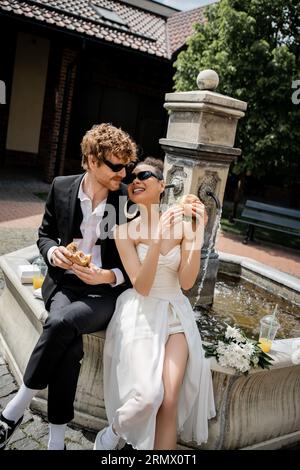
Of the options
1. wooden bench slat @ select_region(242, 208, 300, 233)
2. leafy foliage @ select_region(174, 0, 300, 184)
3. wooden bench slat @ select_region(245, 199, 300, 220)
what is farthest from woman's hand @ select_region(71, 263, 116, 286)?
wooden bench slat @ select_region(245, 199, 300, 220)

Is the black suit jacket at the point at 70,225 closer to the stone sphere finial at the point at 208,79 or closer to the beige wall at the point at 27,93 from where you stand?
the stone sphere finial at the point at 208,79

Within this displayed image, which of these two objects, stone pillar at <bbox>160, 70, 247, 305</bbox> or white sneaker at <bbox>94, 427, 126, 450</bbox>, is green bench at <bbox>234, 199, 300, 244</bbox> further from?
white sneaker at <bbox>94, 427, 126, 450</bbox>

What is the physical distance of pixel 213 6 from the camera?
1058cm

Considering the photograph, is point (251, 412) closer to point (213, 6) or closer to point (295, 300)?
point (295, 300)

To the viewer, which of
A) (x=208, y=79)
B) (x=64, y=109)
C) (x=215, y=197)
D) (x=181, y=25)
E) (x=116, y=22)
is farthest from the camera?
(x=181, y=25)

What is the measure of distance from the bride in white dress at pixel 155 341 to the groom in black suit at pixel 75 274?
0.15 meters

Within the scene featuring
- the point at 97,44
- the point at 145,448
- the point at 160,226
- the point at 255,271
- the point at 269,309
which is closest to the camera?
the point at 145,448

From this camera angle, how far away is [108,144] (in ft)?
9.08

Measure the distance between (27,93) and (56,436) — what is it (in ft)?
43.2

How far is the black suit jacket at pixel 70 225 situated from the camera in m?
2.92

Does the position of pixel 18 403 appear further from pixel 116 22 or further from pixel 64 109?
pixel 116 22

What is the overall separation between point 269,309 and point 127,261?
2624 millimetres

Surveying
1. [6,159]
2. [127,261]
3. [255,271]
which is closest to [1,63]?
[6,159]

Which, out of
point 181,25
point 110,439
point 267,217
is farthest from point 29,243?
point 181,25
